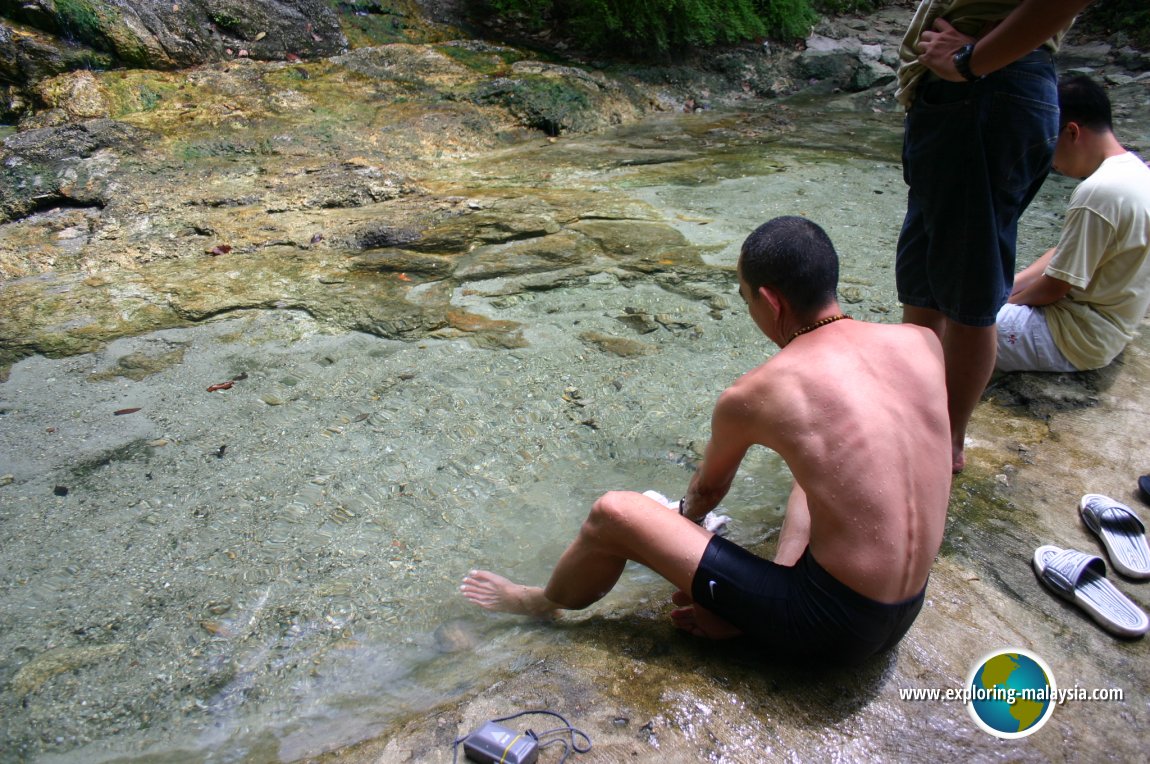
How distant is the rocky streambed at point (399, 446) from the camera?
69.4 inches

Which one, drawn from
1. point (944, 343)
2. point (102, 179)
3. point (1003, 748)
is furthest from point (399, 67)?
point (1003, 748)

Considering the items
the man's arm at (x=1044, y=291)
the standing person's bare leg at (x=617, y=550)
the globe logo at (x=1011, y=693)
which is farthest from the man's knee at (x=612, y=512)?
the man's arm at (x=1044, y=291)

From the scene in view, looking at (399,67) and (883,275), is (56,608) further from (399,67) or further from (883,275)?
(399,67)

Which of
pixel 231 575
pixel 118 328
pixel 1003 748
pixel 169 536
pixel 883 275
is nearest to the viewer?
pixel 1003 748

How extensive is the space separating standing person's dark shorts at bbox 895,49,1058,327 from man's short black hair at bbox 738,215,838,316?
0.69m

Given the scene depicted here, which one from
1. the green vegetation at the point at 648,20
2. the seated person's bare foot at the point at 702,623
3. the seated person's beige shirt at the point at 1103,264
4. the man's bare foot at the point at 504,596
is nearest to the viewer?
the seated person's bare foot at the point at 702,623

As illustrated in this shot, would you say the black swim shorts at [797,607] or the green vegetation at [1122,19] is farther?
the green vegetation at [1122,19]

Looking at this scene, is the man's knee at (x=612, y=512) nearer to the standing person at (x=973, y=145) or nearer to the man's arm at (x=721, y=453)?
the man's arm at (x=721, y=453)

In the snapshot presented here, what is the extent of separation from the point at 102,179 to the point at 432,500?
157 inches

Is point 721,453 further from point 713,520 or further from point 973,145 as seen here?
point 973,145

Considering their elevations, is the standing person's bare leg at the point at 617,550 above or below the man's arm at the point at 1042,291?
below

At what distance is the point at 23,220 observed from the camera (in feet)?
15.4

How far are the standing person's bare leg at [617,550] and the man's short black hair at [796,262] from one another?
2.06 ft

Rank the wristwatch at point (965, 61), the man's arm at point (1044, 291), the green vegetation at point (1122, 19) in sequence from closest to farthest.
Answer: the wristwatch at point (965, 61) → the man's arm at point (1044, 291) → the green vegetation at point (1122, 19)
